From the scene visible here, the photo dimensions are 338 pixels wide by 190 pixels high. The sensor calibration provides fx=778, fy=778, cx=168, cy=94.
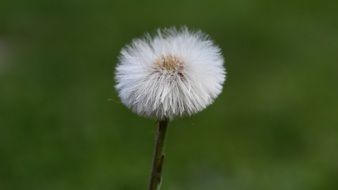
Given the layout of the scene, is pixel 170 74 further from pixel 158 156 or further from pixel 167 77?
pixel 158 156

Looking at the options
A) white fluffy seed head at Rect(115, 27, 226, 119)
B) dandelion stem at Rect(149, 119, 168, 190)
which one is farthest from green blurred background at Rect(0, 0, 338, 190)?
dandelion stem at Rect(149, 119, 168, 190)

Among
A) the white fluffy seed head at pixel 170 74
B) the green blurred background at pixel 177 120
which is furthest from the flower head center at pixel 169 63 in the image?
the green blurred background at pixel 177 120

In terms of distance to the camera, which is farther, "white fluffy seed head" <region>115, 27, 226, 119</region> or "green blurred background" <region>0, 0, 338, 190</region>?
"green blurred background" <region>0, 0, 338, 190</region>

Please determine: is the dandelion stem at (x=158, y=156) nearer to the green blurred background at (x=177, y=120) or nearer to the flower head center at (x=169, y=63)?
the flower head center at (x=169, y=63)

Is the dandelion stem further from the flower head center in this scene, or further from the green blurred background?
the green blurred background

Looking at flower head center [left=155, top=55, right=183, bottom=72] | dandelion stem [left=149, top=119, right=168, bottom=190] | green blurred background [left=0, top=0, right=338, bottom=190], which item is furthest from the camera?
green blurred background [left=0, top=0, right=338, bottom=190]

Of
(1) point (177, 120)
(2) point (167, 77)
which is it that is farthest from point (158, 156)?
(1) point (177, 120)
